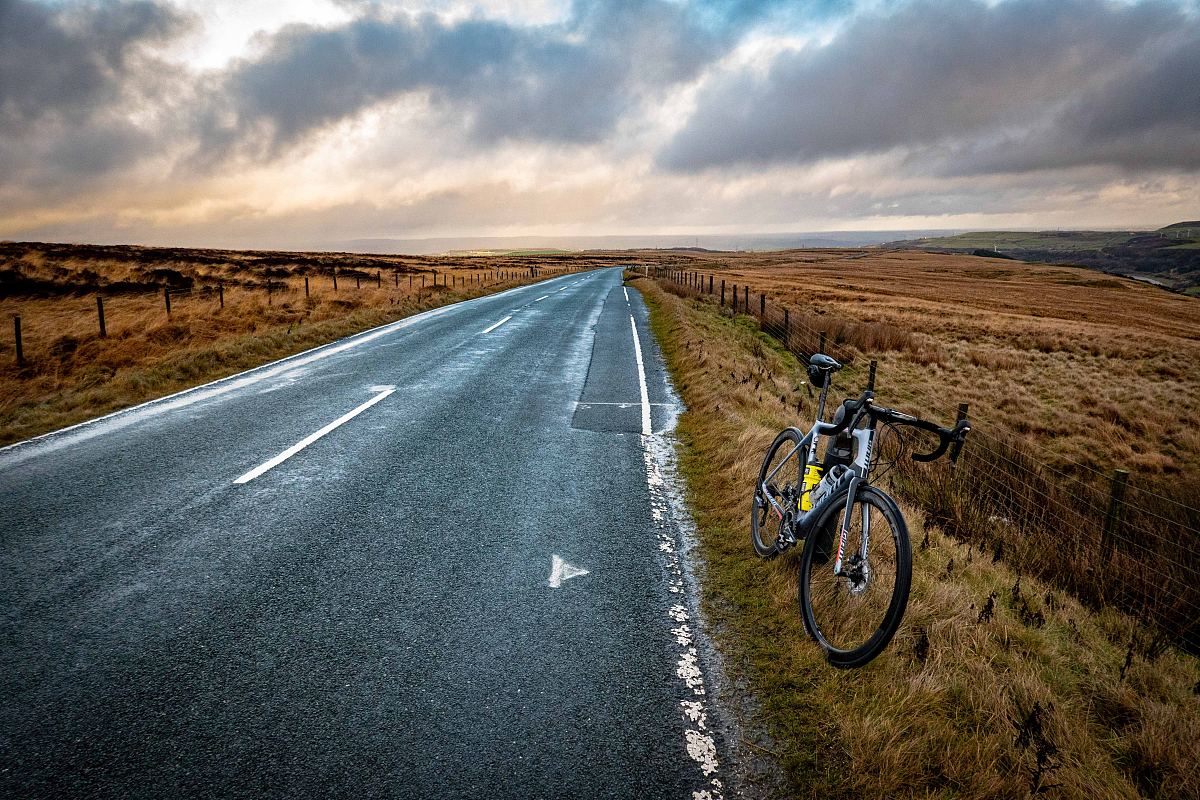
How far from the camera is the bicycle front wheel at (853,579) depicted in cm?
310

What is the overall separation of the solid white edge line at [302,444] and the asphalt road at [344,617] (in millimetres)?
46

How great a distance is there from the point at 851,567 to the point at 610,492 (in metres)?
2.72

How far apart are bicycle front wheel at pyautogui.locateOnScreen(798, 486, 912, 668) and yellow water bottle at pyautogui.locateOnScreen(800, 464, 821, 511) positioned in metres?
0.26

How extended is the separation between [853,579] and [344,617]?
9.71 ft

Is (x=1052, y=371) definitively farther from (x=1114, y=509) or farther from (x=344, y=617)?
(x=344, y=617)

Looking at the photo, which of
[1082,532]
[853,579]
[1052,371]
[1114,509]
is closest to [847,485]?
[853,579]

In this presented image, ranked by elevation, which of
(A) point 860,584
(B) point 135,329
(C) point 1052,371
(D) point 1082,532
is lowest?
(D) point 1082,532

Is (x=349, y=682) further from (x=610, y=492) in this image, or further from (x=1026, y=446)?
(x=1026, y=446)

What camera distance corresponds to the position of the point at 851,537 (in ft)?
11.1

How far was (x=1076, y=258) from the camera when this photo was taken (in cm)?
18125

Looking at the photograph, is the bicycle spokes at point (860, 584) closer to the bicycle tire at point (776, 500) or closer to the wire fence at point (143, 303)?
the bicycle tire at point (776, 500)

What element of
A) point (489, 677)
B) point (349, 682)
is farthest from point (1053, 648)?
point (349, 682)

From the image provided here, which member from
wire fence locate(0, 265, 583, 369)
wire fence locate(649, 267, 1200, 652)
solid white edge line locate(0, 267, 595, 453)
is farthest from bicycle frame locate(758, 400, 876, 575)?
wire fence locate(0, 265, 583, 369)

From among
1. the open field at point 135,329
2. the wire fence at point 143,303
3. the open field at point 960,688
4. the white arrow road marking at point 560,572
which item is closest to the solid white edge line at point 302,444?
the white arrow road marking at point 560,572
